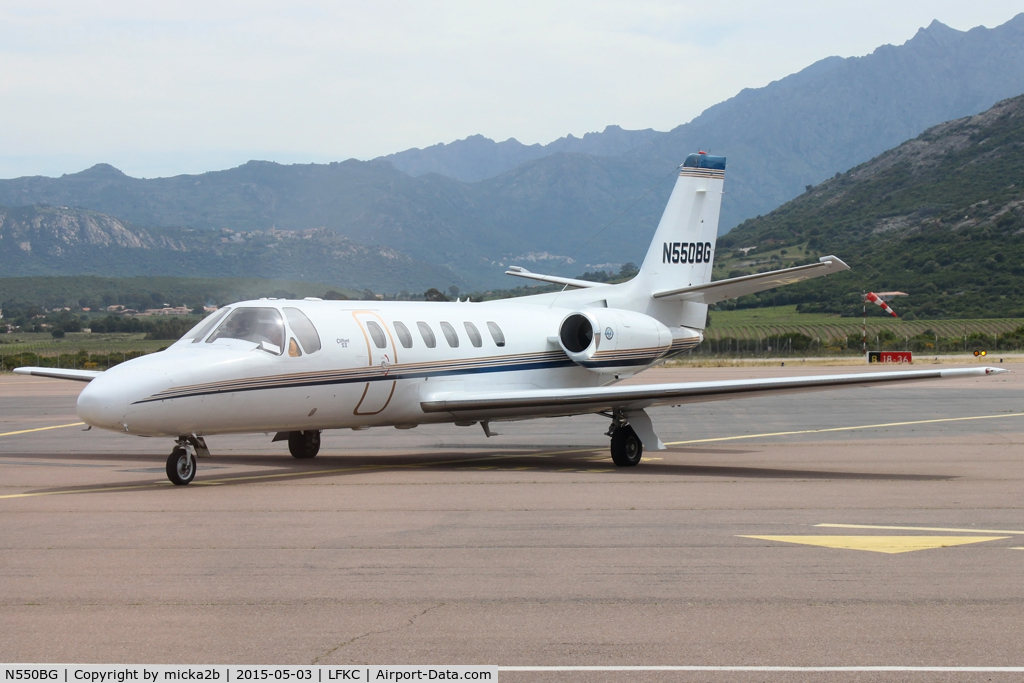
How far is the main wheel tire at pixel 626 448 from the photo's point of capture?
53.1ft

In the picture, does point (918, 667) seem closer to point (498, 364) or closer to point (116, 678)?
point (116, 678)

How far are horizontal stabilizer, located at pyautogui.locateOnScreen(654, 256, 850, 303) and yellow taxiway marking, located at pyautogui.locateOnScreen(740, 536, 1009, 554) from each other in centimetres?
569

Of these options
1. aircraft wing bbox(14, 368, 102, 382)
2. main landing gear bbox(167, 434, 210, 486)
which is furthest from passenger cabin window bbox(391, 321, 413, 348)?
aircraft wing bbox(14, 368, 102, 382)

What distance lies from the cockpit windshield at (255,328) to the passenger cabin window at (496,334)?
4.49m

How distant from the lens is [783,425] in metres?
23.3

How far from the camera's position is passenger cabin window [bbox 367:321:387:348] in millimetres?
15945

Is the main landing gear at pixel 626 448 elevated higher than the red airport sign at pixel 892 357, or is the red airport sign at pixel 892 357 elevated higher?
the red airport sign at pixel 892 357

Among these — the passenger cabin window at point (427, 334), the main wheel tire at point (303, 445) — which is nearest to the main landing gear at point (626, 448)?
the passenger cabin window at point (427, 334)

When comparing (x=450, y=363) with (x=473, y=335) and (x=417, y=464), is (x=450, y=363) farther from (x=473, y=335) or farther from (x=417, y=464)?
A: (x=417, y=464)

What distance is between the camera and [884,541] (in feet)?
30.5

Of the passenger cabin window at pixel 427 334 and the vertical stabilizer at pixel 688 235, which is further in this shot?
the vertical stabilizer at pixel 688 235

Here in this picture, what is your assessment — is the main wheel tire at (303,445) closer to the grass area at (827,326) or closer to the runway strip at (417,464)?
the runway strip at (417,464)

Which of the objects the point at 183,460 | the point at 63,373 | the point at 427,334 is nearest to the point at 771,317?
Result: the point at 63,373

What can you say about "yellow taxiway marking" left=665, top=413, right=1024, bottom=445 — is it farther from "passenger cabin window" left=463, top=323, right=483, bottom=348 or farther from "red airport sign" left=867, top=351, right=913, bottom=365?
"red airport sign" left=867, top=351, right=913, bottom=365
